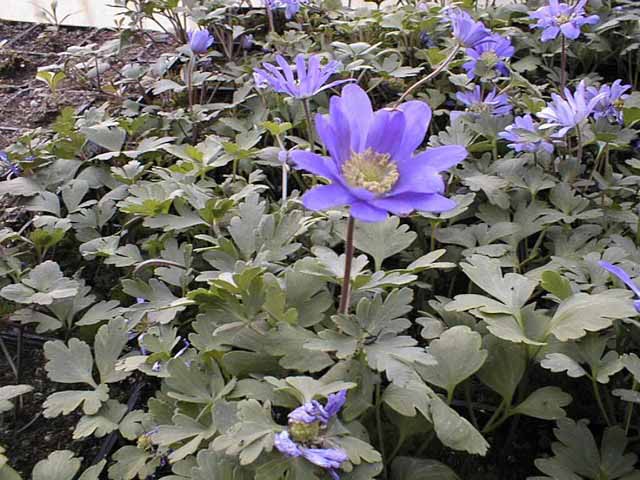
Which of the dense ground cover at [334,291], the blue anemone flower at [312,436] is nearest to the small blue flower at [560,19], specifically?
the dense ground cover at [334,291]

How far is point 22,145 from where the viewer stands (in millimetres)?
1332

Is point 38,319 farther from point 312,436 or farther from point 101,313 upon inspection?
point 312,436

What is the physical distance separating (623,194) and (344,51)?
2.25 ft

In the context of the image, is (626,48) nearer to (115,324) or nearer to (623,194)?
(623,194)

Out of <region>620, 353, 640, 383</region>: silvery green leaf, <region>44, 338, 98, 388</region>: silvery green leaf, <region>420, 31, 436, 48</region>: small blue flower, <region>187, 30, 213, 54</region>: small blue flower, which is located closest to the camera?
<region>620, 353, 640, 383</region>: silvery green leaf

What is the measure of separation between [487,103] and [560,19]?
12.7 inches

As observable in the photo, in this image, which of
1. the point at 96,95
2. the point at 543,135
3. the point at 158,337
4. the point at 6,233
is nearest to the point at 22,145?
the point at 6,233

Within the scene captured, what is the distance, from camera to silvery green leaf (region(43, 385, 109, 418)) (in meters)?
0.84

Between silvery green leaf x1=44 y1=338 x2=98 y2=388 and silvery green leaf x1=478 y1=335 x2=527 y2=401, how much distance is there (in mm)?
522

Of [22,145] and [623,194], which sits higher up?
[22,145]

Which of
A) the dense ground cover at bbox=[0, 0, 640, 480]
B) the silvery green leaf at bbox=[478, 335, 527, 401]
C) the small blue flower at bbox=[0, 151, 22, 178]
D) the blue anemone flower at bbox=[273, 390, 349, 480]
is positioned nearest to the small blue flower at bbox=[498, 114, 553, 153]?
the dense ground cover at bbox=[0, 0, 640, 480]

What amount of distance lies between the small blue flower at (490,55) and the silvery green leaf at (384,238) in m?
0.59

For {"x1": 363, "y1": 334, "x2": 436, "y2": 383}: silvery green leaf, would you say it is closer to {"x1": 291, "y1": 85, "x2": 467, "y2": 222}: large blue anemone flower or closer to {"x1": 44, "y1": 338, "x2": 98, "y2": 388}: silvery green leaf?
{"x1": 291, "y1": 85, "x2": 467, "y2": 222}: large blue anemone flower

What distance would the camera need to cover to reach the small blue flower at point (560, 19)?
1.45 metres
